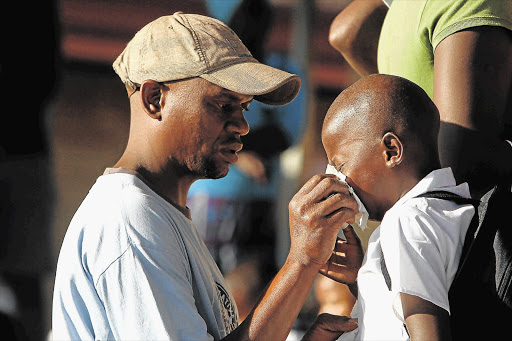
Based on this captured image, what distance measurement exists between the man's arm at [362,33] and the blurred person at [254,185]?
1367 millimetres

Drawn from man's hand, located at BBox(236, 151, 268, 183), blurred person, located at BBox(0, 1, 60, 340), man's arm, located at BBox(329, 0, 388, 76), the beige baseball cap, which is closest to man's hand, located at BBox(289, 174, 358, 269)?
the beige baseball cap

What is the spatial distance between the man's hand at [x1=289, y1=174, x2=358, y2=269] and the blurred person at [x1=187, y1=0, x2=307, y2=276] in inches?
95.4

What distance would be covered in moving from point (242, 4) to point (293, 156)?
3.27ft

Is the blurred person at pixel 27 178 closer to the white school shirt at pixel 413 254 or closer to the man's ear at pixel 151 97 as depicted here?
the man's ear at pixel 151 97

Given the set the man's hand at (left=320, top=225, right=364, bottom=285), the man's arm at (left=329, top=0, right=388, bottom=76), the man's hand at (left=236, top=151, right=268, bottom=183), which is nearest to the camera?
the man's hand at (left=320, top=225, right=364, bottom=285)

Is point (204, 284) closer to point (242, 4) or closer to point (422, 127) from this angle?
point (422, 127)

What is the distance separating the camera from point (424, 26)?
2.12m

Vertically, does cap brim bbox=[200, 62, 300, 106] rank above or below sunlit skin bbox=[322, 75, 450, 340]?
above

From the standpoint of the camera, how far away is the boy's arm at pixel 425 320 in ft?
5.33

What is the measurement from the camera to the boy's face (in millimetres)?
1960

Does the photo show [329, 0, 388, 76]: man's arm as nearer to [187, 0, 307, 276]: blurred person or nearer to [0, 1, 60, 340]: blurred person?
[187, 0, 307, 276]: blurred person

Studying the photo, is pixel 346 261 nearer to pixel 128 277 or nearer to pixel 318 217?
pixel 318 217

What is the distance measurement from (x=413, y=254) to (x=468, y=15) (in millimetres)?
753

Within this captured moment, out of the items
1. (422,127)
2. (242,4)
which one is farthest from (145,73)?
(242,4)
